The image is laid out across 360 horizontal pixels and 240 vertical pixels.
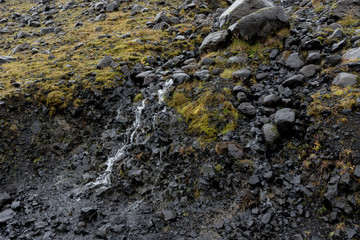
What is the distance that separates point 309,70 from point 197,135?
487cm

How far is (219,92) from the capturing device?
32.6 feet

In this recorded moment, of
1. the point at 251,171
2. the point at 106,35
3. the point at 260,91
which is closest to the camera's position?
the point at 251,171

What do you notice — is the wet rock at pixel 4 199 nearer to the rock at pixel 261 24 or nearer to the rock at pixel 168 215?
the rock at pixel 168 215

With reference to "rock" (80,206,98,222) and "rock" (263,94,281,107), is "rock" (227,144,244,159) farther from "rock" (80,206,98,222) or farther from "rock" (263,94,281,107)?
"rock" (80,206,98,222)

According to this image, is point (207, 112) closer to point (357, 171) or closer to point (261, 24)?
point (357, 171)

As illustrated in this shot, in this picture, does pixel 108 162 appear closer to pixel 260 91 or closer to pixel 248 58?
pixel 260 91

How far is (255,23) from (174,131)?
23.6 feet

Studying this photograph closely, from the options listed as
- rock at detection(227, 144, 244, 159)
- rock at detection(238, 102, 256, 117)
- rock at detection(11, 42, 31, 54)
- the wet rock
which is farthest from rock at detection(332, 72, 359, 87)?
rock at detection(11, 42, 31, 54)

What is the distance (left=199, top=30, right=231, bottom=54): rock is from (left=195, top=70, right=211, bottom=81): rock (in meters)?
2.58

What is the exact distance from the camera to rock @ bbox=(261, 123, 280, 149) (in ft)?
25.1

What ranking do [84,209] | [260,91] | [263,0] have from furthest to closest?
[263,0] < [260,91] < [84,209]

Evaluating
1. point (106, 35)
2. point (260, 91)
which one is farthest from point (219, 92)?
point (106, 35)

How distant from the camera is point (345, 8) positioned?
37.6ft

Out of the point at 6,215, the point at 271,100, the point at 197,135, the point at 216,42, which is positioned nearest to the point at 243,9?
the point at 216,42
